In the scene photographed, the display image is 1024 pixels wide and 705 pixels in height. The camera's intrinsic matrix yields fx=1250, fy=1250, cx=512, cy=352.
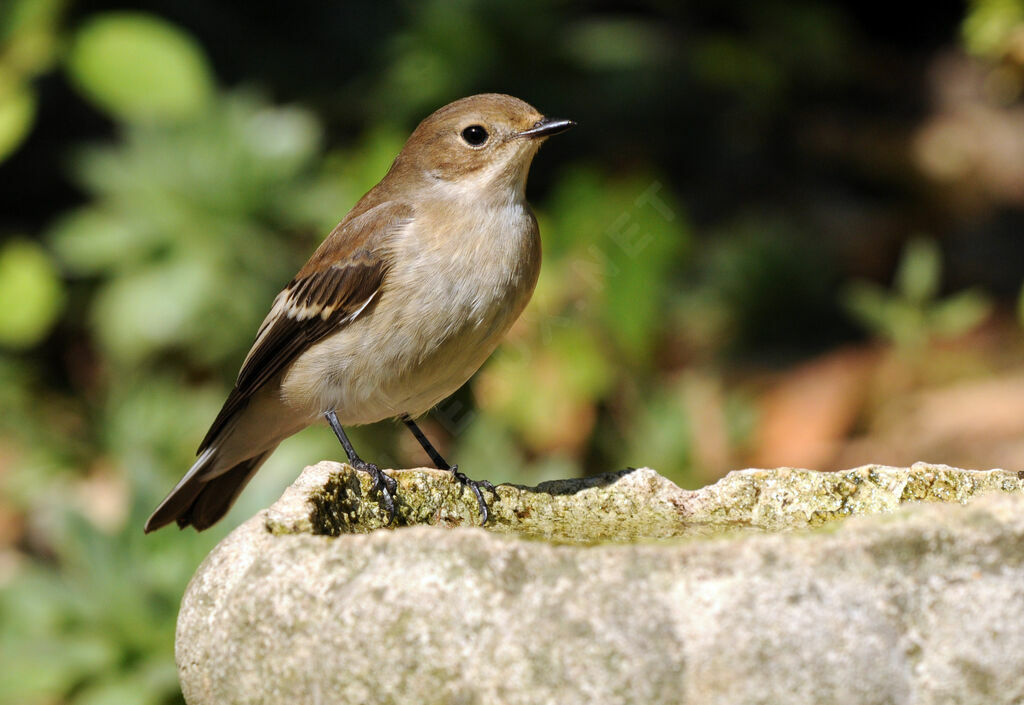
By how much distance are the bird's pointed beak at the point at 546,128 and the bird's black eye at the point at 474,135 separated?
13cm

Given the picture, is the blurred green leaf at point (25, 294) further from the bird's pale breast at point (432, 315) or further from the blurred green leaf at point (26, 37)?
the bird's pale breast at point (432, 315)

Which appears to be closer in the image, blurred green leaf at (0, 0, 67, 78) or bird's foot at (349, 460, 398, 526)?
bird's foot at (349, 460, 398, 526)

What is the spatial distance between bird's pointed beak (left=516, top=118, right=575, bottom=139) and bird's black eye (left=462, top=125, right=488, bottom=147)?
126 millimetres

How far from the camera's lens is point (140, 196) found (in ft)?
19.5

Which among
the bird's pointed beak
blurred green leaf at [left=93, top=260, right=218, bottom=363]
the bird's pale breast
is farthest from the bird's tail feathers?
blurred green leaf at [left=93, top=260, right=218, bottom=363]

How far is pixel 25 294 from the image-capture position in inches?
237

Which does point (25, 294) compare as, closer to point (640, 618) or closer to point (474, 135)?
point (474, 135)

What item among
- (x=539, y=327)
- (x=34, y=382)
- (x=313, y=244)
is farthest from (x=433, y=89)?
(x=34, y=382)

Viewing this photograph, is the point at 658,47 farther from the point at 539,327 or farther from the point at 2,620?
the point at 2,620

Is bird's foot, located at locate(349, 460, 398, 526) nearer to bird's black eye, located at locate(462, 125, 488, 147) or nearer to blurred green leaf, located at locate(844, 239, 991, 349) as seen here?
bird's black eye, located at locate(462, 125, 488, 147)

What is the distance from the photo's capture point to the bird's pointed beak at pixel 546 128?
3787 millimetres

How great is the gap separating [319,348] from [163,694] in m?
1.51

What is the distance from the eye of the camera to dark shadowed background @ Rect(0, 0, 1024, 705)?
16.9 feet

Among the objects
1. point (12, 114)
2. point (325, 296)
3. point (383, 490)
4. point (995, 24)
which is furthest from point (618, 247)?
point (383, 490)
